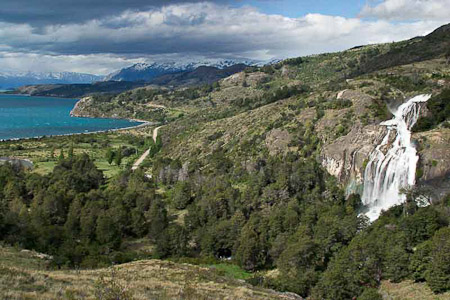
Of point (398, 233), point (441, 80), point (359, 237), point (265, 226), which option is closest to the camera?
point (398, 233)

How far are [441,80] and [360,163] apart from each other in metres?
41.3

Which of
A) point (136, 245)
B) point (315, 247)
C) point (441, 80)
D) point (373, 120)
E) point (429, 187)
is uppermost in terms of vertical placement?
point (441, 80)

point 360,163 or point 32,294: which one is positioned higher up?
point 32,294


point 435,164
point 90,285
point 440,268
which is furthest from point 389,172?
point 90,285

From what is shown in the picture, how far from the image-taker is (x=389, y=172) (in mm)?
64250

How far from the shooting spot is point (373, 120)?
83188 mm

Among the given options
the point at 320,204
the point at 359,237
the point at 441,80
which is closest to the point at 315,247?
the point at 359,237

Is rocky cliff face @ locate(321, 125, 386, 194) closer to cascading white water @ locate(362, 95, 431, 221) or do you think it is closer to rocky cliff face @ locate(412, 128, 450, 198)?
cascading white water @ locate(362, 95, 431, 221)

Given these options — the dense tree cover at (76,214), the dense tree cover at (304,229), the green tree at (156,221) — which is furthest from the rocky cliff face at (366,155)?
the dense tree cover at (76,214)

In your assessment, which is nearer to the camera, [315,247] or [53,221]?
[315,247]

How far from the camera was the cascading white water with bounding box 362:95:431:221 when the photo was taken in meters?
62.4

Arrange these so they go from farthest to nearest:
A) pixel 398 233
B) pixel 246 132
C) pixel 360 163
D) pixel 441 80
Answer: pixel 246 132, pixel 441 80, pixel 360 163, pixel 398 233

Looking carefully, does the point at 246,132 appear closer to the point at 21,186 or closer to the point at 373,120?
the point at 373,120

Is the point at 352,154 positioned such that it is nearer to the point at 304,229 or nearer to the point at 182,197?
the point at 304,229
